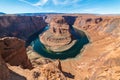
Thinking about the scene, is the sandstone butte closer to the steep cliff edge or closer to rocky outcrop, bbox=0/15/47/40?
the steep cliff edge

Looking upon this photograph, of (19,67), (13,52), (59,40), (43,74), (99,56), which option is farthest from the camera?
(59,40)

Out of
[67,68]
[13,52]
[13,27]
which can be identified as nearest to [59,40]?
[13,27]

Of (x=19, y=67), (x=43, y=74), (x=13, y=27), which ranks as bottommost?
(x=13, y=27)

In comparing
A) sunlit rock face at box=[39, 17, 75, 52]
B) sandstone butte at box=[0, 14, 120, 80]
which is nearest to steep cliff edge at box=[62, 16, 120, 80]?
sandstone butte at box=[0, 14, 120, 80]

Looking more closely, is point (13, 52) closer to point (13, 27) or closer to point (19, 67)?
point (19, 67)

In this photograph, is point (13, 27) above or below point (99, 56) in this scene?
above

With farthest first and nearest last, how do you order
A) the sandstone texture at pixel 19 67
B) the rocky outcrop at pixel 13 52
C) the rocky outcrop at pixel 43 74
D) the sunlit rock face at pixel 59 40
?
the sunlit rock face at pixel 59 40, the rocky outcrop at pixel 13 52, the rocky outcrop at pixel 43 74, the sandstone texture at pixel 19 67

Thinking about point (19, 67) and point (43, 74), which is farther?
point (19, 67)

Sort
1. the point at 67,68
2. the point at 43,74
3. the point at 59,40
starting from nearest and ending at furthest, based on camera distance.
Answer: the point at 43,74 → the point at 67,68 → the point at 59,40

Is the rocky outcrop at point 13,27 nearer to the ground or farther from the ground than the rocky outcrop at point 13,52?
nearer to the ground

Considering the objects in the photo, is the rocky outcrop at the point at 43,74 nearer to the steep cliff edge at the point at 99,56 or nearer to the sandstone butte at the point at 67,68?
the sandstone butte at the point at 67,68

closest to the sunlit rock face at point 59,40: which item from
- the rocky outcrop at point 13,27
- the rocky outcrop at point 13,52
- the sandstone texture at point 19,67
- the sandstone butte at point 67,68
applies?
the sandstone butte at point 67,68
